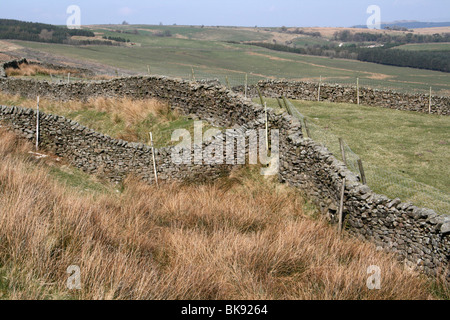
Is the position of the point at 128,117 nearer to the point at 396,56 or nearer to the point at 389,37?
Answer: the point at 396,56

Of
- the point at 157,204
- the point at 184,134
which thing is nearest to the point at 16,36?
the point at 184,134

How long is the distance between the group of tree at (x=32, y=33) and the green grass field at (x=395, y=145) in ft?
271

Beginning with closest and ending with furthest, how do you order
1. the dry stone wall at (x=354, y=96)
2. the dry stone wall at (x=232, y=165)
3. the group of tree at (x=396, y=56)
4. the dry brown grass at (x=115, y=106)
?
the dry stone wall at (x=232, y=165), the dry brown grass at (x=115, y=106), the dry stone wall at (x=354, y=96), the group of tree at (x=396, y=56)

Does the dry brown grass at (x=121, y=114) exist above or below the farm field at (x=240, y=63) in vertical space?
below

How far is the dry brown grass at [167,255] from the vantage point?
4387 mm

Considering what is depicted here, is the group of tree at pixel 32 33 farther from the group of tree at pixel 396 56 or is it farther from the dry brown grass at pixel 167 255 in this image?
the dry brown grass at pixel 167 255

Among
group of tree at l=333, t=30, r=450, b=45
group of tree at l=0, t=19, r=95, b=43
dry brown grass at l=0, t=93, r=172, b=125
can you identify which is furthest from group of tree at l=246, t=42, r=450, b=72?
dry brown grass at l=0, t=93, r=172, b=125

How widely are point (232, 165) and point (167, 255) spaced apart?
20.2 ft

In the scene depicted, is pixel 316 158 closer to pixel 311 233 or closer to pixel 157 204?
pixel 311 233

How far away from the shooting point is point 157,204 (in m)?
8.46

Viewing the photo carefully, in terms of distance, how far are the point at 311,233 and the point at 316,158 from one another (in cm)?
306

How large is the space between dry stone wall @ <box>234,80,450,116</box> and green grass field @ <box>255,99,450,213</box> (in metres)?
1.13

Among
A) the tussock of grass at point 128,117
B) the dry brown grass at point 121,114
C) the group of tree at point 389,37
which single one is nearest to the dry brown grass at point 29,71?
the dry brown grass at point 121,114
